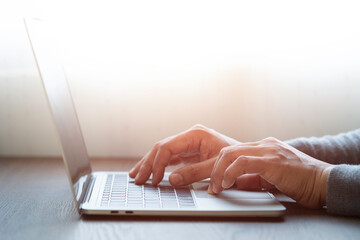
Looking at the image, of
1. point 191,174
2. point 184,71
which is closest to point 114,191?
point 191,174

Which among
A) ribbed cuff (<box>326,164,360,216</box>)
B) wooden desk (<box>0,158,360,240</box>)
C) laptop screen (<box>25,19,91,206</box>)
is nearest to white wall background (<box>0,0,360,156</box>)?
laptop screen (<box>25,19,91,206</box>)

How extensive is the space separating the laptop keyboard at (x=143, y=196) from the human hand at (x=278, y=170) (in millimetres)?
72

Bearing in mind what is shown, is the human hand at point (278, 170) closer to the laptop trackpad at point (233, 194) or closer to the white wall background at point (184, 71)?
the laptop trackpad at point (233, 194)

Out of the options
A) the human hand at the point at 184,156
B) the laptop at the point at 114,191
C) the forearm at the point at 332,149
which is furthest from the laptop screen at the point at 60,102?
the forearm at the point at 332,149

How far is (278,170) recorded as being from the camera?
85 cm

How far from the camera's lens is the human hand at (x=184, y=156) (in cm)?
95

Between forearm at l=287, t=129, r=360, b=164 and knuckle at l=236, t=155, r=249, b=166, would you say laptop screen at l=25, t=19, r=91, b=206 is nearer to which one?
knuckle at l=236, t=155, r=249, b=166

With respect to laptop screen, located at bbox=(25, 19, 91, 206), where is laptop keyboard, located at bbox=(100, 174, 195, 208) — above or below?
below

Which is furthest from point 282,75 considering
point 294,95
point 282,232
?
point 282,232

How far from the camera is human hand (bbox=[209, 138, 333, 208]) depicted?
843mm

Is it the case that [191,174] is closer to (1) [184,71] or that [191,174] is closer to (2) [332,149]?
(2) [332,149]

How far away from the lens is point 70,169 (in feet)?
2.69

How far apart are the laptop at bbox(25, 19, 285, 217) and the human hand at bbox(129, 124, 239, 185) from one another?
2 cm

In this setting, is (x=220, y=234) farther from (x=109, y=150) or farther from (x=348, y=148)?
(x=109, y=150)
